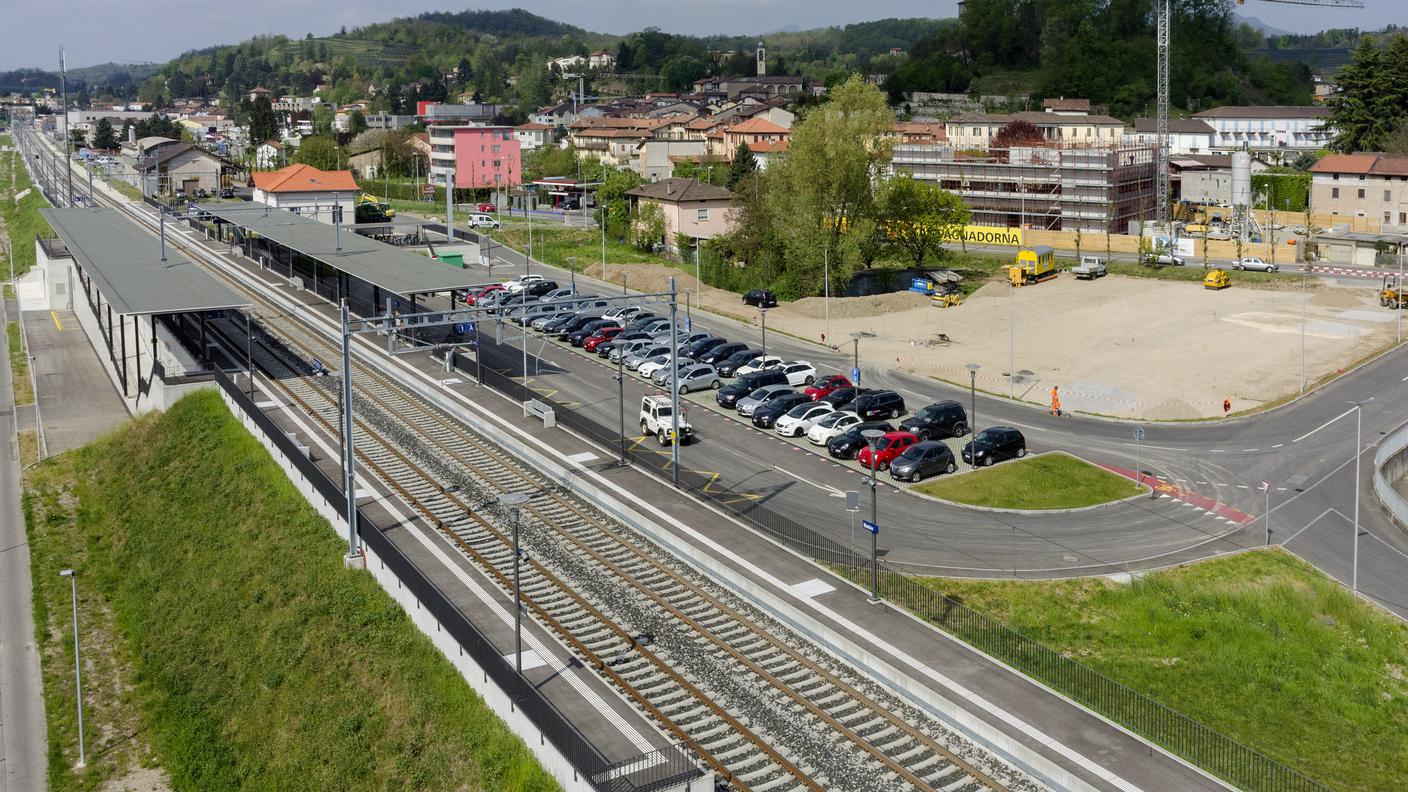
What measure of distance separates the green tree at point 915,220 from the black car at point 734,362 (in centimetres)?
2301

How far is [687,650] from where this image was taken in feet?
81.0

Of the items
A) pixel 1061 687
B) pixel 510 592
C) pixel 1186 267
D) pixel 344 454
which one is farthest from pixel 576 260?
pixel 1061 687

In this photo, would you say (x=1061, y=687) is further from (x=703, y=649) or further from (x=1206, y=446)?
(x=1206, y=446)

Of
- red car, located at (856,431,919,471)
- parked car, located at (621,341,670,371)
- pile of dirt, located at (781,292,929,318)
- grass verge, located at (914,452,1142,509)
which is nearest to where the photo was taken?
grass verge, located at (914,452,1142,509)

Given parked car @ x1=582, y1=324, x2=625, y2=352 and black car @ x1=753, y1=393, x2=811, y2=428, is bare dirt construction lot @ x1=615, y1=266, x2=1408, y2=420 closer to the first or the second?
parked car @ x1=582, y1=324, x2=625, y2=352

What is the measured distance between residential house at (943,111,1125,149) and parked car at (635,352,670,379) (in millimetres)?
67439

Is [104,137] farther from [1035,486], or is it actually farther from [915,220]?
[1035,486]

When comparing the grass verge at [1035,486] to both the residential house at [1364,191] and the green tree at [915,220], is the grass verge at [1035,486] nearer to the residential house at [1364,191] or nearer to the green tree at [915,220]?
the green tree at [915,220]

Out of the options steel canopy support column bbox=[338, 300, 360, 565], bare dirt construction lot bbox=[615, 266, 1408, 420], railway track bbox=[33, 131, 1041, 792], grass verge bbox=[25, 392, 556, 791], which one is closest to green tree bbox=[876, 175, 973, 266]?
bare dirt construction lot bbox=[615, 266, 1408, 420]

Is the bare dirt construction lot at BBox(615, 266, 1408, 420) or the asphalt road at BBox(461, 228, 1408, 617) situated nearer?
the asphalt road at BBox(461, 228, 1408, 617)

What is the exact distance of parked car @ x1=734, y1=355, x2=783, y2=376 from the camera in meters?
48.1

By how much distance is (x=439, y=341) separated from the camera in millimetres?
53938

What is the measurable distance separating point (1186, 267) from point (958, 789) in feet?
197

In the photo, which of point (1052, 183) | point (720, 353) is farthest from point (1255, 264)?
point (720, 353)
